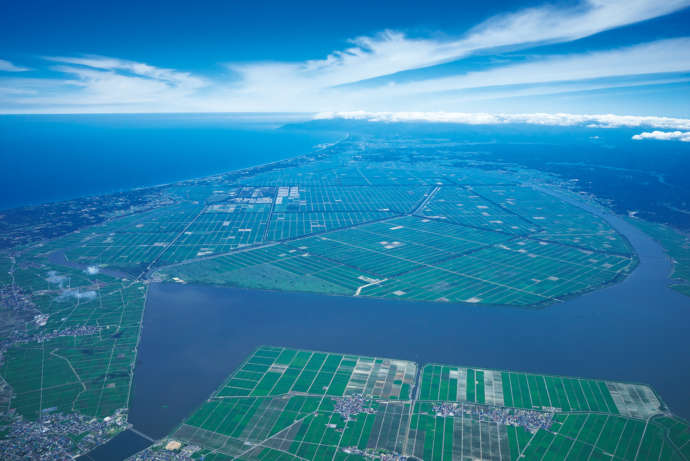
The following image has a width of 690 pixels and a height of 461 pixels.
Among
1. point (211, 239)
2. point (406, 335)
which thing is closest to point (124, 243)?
point (211, 239)

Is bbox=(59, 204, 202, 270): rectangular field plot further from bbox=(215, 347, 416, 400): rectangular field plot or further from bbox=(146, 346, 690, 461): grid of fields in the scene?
bbox=(146, 346, 690, 461): grid of fields

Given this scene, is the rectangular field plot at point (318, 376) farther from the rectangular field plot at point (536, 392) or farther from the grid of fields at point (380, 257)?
the grid of fields at point (380, 257)

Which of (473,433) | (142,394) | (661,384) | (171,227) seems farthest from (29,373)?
(661,384)

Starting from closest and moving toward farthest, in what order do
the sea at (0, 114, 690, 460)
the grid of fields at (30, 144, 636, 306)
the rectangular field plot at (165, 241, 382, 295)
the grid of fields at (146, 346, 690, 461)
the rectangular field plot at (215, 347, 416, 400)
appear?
1. the grid of fields at (146, 346, 690, 461)
2. the rectangular field plot at (215, 347, 416, 400)
3. the sea at (0, 114, 690, 460)
4. the grid of fields at (30, 144, 636, 306)
5. the rectangular field plot at (165, 241, 382, 295)

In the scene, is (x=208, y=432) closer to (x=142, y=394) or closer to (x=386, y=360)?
(x=142, y=394)

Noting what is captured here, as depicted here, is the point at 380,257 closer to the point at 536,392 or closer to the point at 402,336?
the point at 402,336

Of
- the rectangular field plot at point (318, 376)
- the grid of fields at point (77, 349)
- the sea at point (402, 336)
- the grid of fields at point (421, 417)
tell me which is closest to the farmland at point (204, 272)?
the grid of fields at point (77, 349)

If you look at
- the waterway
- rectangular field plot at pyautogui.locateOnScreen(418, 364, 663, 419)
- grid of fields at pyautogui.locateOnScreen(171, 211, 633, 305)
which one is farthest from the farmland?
rectangular field plot at pyautogui.locateOnScreen(418, 364, 663, 419)
